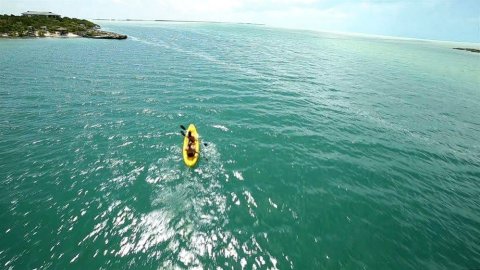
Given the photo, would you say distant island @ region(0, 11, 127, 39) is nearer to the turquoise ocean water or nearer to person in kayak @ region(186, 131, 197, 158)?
the turquoise ocean water

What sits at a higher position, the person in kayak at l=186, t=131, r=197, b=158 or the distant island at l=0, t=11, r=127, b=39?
the distant island at l=0, t=11, r=127, b=39

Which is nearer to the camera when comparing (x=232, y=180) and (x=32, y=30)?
(x=232, y=180)

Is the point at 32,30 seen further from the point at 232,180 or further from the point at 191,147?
the point at 232,180

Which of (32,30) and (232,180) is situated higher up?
(32,30)

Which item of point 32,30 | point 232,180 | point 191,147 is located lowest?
point 232,180

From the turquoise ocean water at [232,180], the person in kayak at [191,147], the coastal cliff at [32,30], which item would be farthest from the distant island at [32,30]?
the person in kayak at [191,147]

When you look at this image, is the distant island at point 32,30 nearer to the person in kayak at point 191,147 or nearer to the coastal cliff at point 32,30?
the coastal cliff at point 32,30

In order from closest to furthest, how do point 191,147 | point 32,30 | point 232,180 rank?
point 232,180, point 191,147, point 32,30

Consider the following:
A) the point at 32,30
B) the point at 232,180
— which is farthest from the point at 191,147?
the point at 32,30

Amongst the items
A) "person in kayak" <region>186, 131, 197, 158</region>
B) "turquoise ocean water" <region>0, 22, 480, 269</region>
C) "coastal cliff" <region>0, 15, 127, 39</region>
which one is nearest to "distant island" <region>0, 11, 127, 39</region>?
"coastal cliff" <region>0, 15, 127, 39</region>
